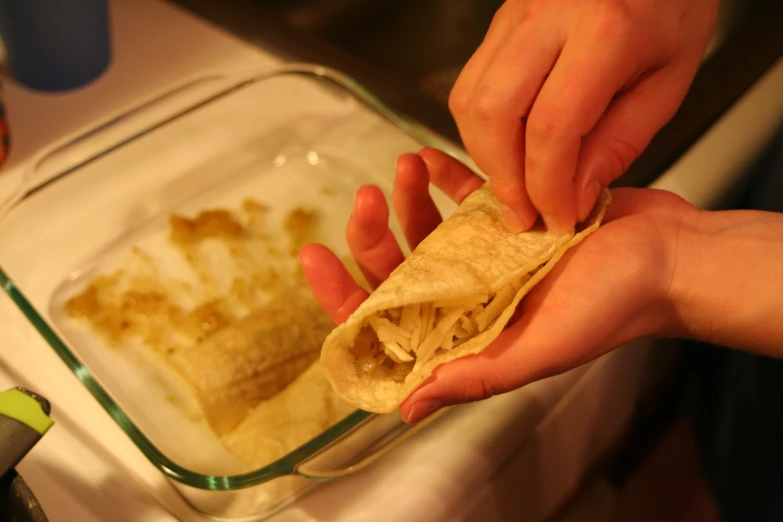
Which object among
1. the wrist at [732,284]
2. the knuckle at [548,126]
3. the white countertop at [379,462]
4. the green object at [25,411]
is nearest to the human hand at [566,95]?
the knuckle at [548,126]

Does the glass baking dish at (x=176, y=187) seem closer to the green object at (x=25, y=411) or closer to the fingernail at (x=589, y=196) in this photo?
the green object at (x=25, y=411)

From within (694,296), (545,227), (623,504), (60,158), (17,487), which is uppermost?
(60,158)

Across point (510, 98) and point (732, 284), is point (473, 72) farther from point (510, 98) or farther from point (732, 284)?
point (732, 284)

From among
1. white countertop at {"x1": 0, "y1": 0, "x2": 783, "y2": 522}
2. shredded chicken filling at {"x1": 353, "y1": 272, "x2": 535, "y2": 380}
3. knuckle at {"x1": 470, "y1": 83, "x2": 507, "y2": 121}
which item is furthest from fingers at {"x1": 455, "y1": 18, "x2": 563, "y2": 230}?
white countertop at {"x1": 0, "y1": 0, "x2": 783, "y2": 522}

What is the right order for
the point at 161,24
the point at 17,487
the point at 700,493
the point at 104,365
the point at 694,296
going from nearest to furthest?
the point at 17,487 → the point at 694,296 → the point at 104,365 → the point at 161,24 → the point at 700,493

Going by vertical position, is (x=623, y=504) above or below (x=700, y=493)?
above

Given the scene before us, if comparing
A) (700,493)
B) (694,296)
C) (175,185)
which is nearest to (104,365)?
(175,185)

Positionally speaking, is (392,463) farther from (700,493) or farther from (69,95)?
(700,493)
